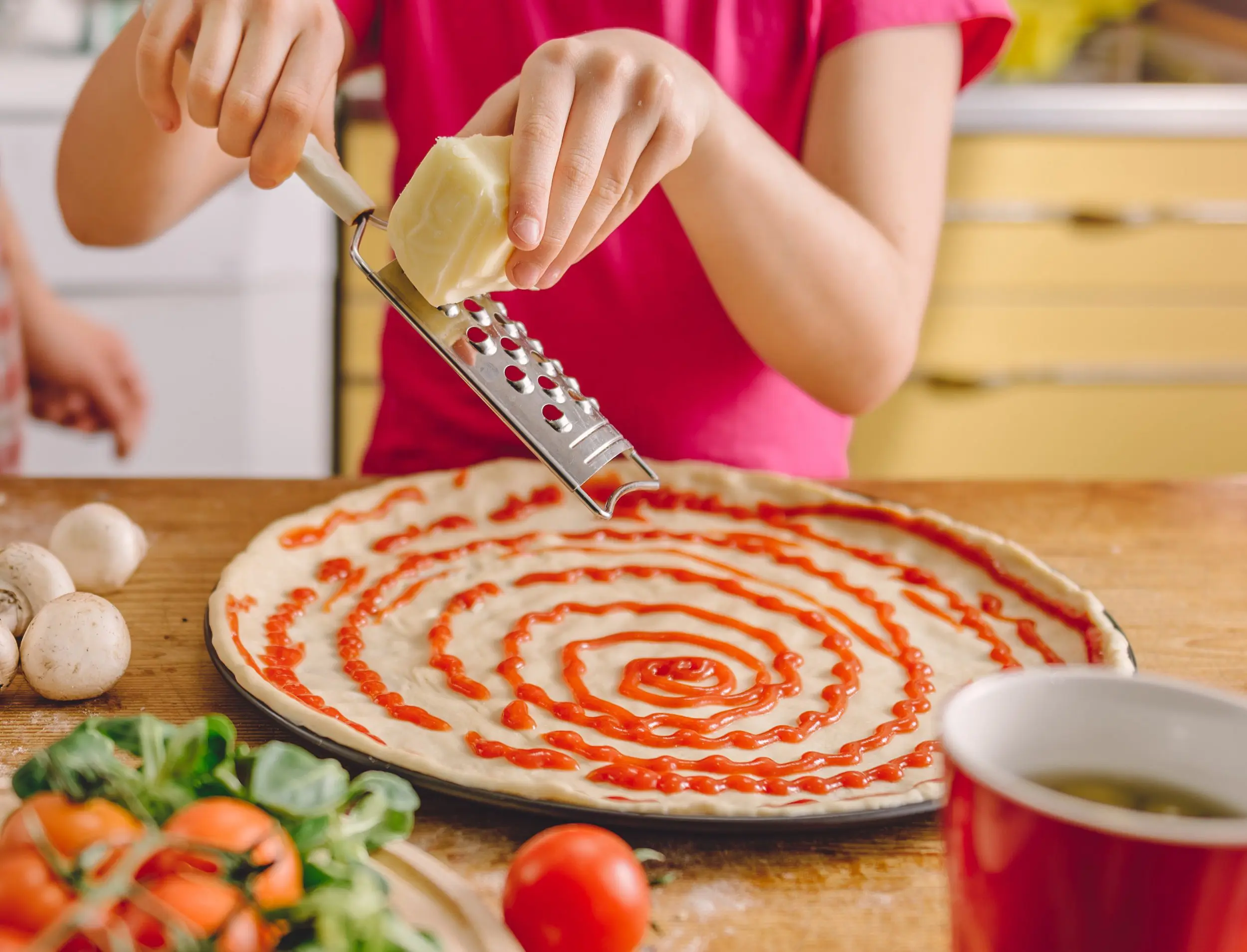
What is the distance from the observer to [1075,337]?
2.84 meters

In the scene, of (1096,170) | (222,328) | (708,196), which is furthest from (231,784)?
(1096,170)

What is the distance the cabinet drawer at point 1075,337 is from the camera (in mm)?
2812

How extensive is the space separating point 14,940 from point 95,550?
0.64 m

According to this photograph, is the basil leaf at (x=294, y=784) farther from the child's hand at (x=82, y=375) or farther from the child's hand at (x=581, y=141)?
the child's hand at (x=82, y=375)

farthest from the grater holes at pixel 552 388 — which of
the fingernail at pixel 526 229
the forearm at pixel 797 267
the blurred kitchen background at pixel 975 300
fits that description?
the blurred kitchen background at pixel 975 300

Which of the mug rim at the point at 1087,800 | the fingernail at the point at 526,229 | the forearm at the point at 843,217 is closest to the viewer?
the mug rim at the point at 1087,800

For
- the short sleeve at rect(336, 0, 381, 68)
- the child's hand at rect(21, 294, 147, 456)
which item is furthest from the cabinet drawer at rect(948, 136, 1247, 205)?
the child's hand at rect(21, 294, 147, 456)

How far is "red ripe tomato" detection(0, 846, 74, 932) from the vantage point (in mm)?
430

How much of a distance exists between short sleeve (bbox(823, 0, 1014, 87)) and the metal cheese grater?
57 cm

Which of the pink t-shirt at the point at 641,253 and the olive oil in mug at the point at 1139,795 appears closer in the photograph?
the olive oil in mug at the point at 1139,795

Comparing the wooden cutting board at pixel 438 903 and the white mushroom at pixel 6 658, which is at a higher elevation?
the wooden cutting board at pixel 438 903

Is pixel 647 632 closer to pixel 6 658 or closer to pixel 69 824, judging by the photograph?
pixel 6 658

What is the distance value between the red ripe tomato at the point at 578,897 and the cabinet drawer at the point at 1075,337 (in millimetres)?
2382

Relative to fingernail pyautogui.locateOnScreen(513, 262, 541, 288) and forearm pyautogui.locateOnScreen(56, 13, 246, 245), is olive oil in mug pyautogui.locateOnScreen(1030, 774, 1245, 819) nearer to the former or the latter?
fingernail pyautogui.locateOnScreen(513, 262, 541, 288)
